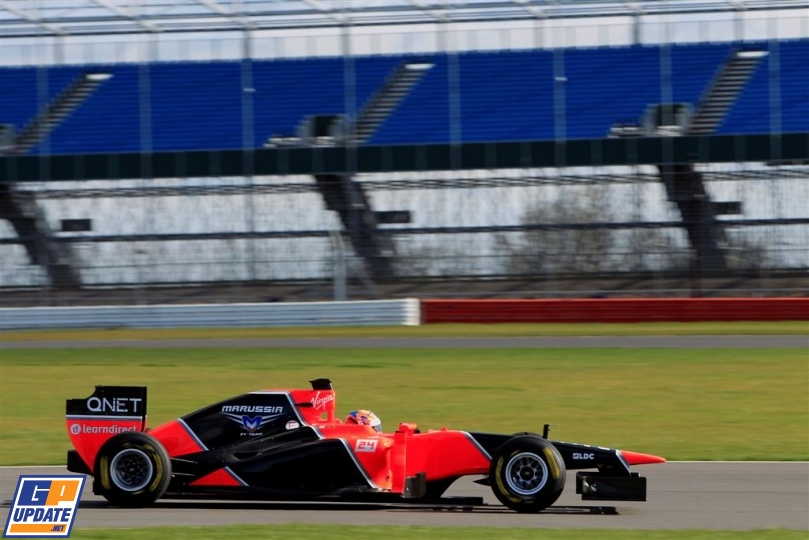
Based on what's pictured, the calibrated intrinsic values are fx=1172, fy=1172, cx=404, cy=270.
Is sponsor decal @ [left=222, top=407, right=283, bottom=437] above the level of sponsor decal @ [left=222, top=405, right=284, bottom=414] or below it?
below

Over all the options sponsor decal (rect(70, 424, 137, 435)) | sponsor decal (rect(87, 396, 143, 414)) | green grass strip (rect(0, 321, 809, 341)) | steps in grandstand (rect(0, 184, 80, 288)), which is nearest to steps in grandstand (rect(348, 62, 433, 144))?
green grass strip (rect(0, 321, 809, 341))

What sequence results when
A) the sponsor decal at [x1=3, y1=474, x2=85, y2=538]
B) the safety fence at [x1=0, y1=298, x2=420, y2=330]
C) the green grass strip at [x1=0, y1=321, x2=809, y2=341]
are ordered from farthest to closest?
the safety fence at [x1=0, y1=298, x2=420, y2=330] → the green grass strip at [x1=0, y1=321, x2=809, y2=341] → the sponsor decal at [x1=3, y1=474, x2=85, y2=538]

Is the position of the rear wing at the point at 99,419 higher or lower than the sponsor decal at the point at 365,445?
higher

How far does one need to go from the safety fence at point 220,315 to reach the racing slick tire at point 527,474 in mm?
16737

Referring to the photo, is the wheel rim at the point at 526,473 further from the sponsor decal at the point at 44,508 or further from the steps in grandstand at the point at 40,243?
the steps in grandstand at the point at 40,243

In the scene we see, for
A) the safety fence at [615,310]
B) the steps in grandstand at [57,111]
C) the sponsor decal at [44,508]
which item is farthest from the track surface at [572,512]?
the steps in grandstand at [57,111]

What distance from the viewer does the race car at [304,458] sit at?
7.05 metres

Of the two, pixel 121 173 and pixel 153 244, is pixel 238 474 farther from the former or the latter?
pixel 121 173

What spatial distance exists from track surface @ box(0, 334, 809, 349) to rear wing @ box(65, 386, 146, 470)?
38.6ft

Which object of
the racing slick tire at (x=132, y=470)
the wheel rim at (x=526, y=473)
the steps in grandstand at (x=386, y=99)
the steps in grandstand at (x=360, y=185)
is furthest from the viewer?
the steps in grandstand at (x=386, y=99)

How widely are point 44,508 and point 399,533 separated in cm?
194

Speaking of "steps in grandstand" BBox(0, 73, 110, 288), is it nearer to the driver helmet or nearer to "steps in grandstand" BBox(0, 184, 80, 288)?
"steps in grandstand" BBox(0, 184, 80, 288)

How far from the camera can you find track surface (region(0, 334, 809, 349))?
19141 millimetres

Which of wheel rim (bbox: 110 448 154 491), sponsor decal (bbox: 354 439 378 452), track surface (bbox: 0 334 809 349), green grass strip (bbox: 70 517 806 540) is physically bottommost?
track surface (bbox: 0 334 809 349)
